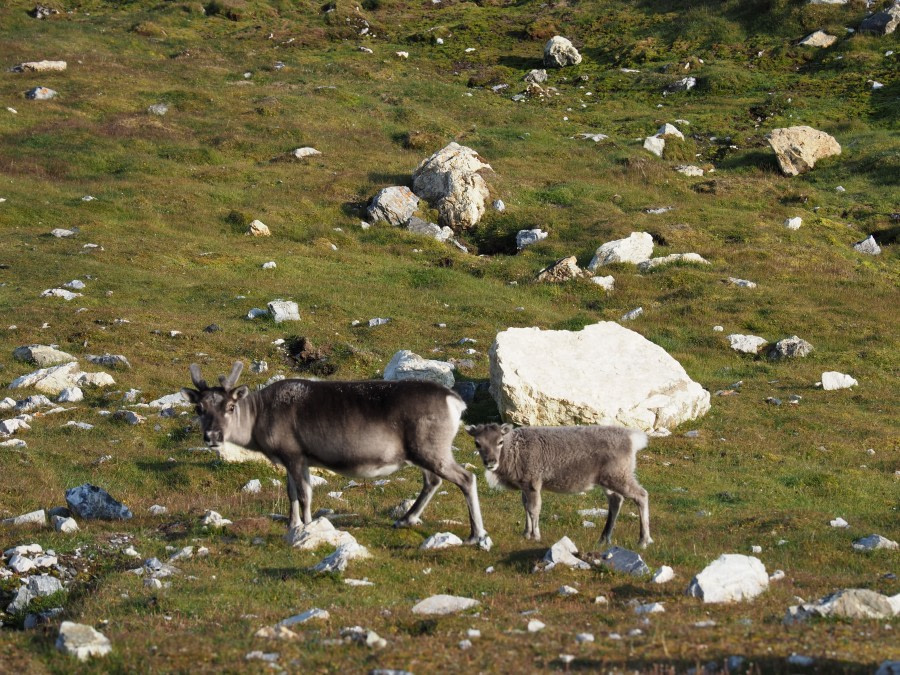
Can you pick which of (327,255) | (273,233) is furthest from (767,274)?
(273,233)

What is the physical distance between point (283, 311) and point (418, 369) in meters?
9.13

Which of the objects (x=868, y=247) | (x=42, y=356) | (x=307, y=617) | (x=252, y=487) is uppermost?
(x=307, y=617)

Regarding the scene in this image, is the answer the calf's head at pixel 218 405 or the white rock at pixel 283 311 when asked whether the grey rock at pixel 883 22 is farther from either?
the calf's head at pixel 218 405

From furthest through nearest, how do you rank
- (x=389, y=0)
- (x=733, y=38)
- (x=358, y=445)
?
(x=389, y=0) → (x=733, y=38) → (x=358, y=445)

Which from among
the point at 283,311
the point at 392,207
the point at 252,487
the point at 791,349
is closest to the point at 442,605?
the point at 252,487

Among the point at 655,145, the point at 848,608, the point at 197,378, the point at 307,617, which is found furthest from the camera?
the point at 655,145

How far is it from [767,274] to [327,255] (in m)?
21.9

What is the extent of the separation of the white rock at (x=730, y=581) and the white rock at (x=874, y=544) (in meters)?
4.86

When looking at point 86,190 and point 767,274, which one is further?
point 86,190

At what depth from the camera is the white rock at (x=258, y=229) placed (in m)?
49.1

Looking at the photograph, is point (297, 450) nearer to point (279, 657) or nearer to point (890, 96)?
point (279, 657)

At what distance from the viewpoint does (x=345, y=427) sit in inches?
598

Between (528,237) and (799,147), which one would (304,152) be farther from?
(799,147)

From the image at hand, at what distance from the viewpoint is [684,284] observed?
4247 cm
